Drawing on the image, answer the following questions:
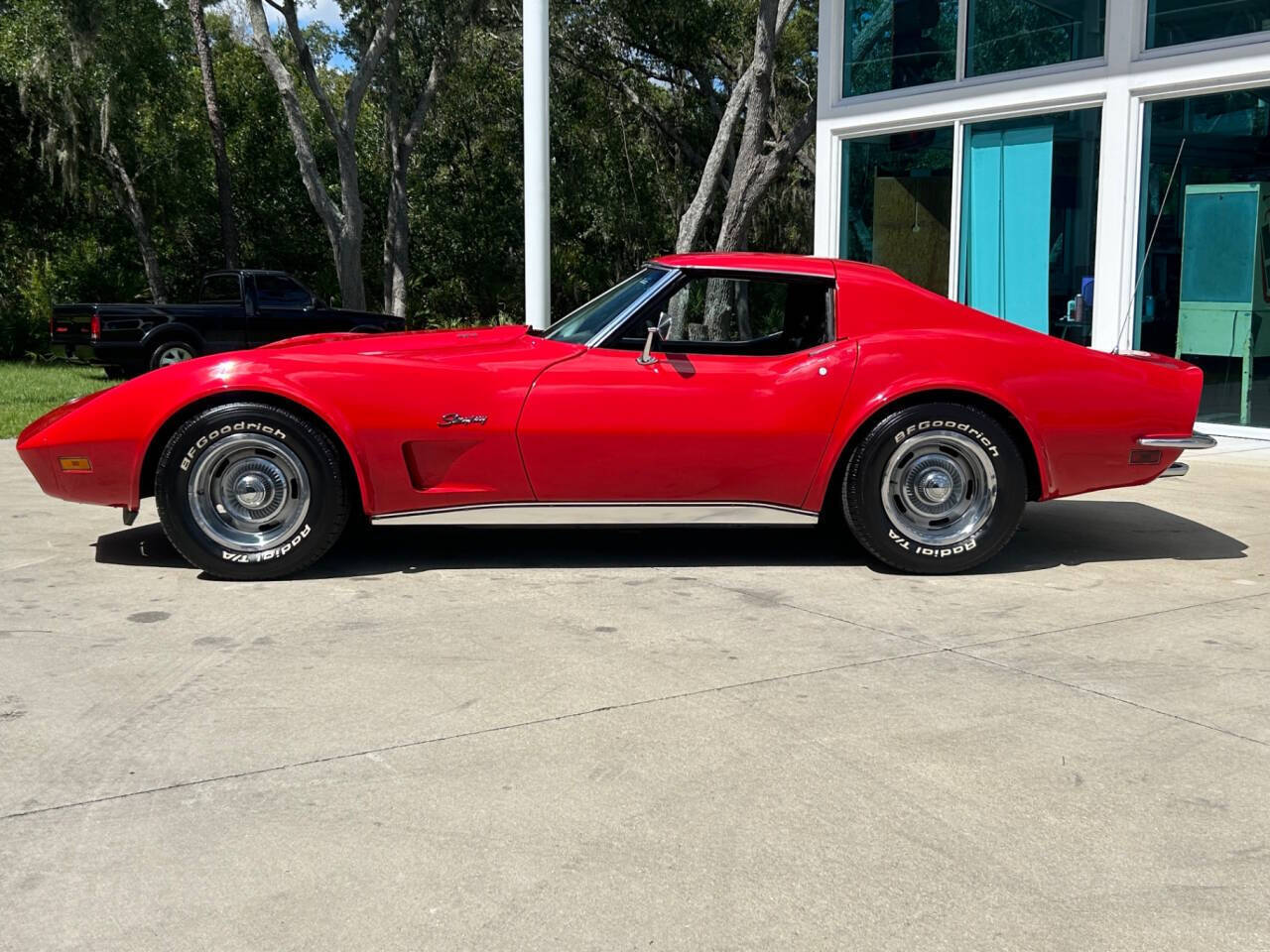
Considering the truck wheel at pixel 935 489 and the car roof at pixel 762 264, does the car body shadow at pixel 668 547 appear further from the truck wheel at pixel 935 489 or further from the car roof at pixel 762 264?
the car roof at pixel 762 264

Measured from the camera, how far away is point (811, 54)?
1155 inches

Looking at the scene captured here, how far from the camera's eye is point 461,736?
3807 mm

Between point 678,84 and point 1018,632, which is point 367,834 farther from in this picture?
point 678,84

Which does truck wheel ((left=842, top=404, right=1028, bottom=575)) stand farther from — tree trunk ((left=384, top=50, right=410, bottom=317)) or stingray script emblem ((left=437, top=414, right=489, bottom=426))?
tree trunk ((left=384, top=50, right=410, bottom=317))

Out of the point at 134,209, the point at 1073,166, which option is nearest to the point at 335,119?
the point at 134,209

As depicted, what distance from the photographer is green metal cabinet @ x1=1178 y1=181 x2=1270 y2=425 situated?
Result: 35.4ft

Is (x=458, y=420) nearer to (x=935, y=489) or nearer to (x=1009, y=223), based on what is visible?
(x=935, y=489)

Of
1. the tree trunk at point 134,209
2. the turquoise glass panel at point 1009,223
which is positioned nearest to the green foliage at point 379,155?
the tree trunk at point 134,209

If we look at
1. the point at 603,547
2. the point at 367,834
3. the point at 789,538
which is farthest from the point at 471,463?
the point at 367,834

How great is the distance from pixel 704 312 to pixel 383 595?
188 cm

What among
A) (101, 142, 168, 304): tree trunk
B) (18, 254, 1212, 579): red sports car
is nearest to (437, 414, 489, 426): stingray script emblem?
(18, 254, 1212, 579): red sports car

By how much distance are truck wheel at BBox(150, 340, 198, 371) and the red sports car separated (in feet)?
36.5

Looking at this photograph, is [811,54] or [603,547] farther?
[811,54]

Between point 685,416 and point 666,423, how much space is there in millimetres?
87
